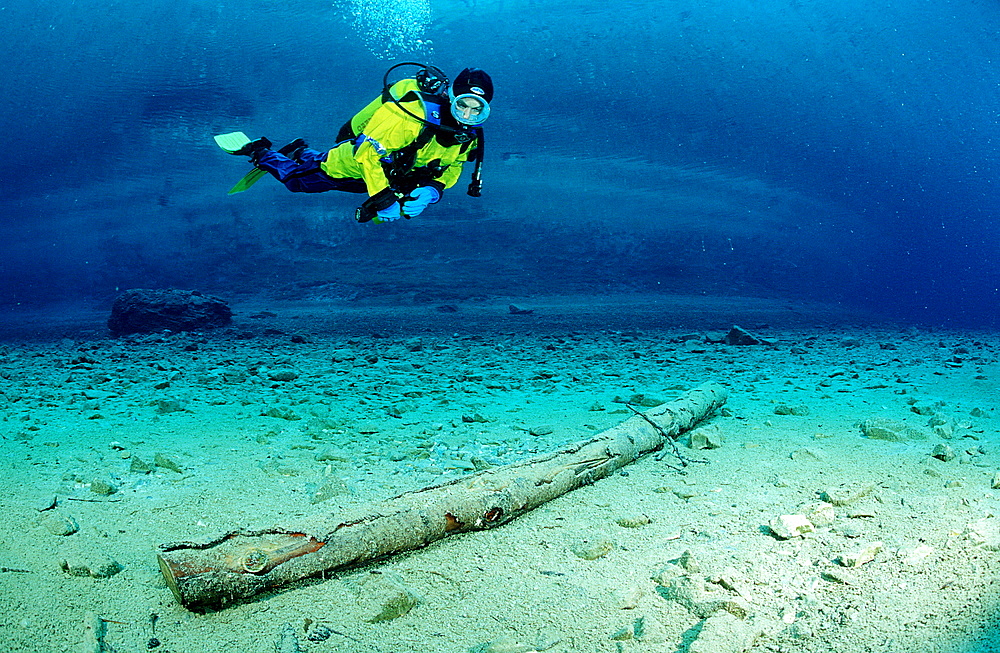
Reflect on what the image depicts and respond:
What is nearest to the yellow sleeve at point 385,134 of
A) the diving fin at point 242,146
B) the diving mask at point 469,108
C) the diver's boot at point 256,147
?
the diving mask at point 469,108

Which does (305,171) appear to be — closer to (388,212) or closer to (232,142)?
(232,142)

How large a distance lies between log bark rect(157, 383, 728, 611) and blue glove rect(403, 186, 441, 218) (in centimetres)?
182

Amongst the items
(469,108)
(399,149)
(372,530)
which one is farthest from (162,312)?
(372,530)

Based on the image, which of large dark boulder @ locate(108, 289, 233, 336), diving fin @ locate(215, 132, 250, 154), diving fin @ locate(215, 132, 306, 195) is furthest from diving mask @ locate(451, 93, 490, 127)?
large dark boulder @ locate(108, 289, 233, 336)

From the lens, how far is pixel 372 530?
2.01 metres

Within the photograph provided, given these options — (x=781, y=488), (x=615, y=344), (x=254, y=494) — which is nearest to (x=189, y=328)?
(x=615, y=344)

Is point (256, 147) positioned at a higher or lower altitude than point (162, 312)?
higher

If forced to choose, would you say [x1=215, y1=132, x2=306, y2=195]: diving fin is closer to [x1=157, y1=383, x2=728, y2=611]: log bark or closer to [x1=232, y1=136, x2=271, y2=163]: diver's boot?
[x1=232, y1=136, x2=271, y2=163]: diver's boot

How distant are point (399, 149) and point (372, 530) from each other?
2.19m

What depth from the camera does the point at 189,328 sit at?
9469mm

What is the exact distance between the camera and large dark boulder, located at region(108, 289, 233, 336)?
9297mm

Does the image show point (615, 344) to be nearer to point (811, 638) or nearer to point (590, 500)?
point (590, 500)

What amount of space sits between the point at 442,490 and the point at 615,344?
6.20m

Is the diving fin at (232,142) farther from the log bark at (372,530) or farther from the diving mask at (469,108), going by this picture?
the log bark at (372,530)
